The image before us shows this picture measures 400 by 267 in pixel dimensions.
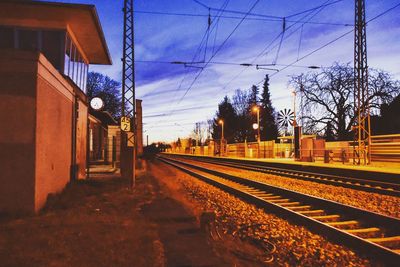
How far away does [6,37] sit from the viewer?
A: 17438 mm

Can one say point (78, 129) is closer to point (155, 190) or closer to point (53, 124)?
point (155, 190)

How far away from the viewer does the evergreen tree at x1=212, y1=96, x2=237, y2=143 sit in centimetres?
9669

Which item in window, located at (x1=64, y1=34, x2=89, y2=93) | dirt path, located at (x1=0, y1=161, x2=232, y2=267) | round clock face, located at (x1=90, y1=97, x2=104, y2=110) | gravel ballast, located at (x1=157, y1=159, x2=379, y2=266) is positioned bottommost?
gravel ballast, located at (x1=157, y1=159, x2=379, y2=266)

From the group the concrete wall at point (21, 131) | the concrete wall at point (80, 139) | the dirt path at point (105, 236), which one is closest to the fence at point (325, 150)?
the concrete wall at point (80, 139)

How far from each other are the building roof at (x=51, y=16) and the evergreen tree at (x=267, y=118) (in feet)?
240

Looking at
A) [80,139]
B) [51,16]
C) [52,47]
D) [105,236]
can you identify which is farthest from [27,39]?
[105,236]

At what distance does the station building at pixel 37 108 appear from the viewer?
8711mm

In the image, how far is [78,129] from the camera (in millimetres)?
16406

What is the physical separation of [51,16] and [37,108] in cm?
1021

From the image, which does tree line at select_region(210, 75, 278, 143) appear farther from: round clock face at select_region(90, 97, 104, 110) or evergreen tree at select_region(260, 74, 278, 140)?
round clock face at select_region(90, 97, 104, 110)

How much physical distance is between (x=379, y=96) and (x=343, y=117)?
5763 mm

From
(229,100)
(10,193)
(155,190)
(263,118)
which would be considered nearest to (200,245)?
(10,193)

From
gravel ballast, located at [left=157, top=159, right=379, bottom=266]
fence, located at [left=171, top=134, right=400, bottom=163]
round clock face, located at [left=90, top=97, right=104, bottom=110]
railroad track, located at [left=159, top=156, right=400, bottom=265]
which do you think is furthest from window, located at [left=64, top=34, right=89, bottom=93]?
fence, located at [left=171, top=134, right=400, bottom=163]

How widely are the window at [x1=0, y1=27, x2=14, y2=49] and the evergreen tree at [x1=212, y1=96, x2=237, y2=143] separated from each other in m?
77.9
